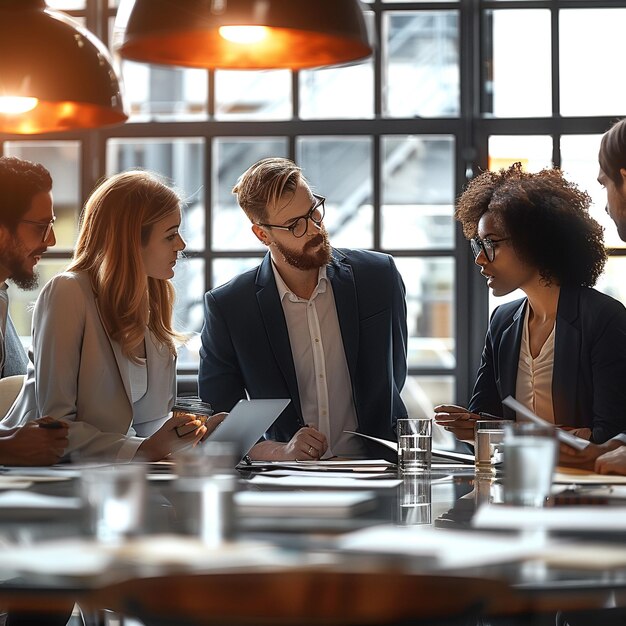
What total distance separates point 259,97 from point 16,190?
143 centimetres

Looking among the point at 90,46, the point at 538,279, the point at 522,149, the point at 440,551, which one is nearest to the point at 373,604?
the point at 440,551

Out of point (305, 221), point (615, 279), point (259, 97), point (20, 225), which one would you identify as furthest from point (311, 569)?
point (259, 97)

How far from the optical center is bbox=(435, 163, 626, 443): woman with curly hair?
266 cm

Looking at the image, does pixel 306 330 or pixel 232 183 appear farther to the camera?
pixel 232 183

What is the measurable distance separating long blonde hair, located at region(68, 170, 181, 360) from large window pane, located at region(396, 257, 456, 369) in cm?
158

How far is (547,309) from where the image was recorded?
284 cm

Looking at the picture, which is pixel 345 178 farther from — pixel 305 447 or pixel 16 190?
pixel 305 447

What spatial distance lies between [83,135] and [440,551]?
3.56 m

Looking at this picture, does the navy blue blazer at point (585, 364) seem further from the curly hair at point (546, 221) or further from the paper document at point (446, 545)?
the paper document at point (446, 545)

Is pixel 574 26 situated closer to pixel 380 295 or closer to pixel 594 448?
pixel 380 295

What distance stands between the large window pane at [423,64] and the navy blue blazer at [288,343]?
1.23m

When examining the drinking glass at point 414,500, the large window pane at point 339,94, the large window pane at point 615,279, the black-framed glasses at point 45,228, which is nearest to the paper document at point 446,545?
the drinking glass at point 414,500

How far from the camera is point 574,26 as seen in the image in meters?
4.15

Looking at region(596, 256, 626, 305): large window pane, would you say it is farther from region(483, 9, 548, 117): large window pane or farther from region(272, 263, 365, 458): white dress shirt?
region(272, 263, 365, 458): white dress shirt
